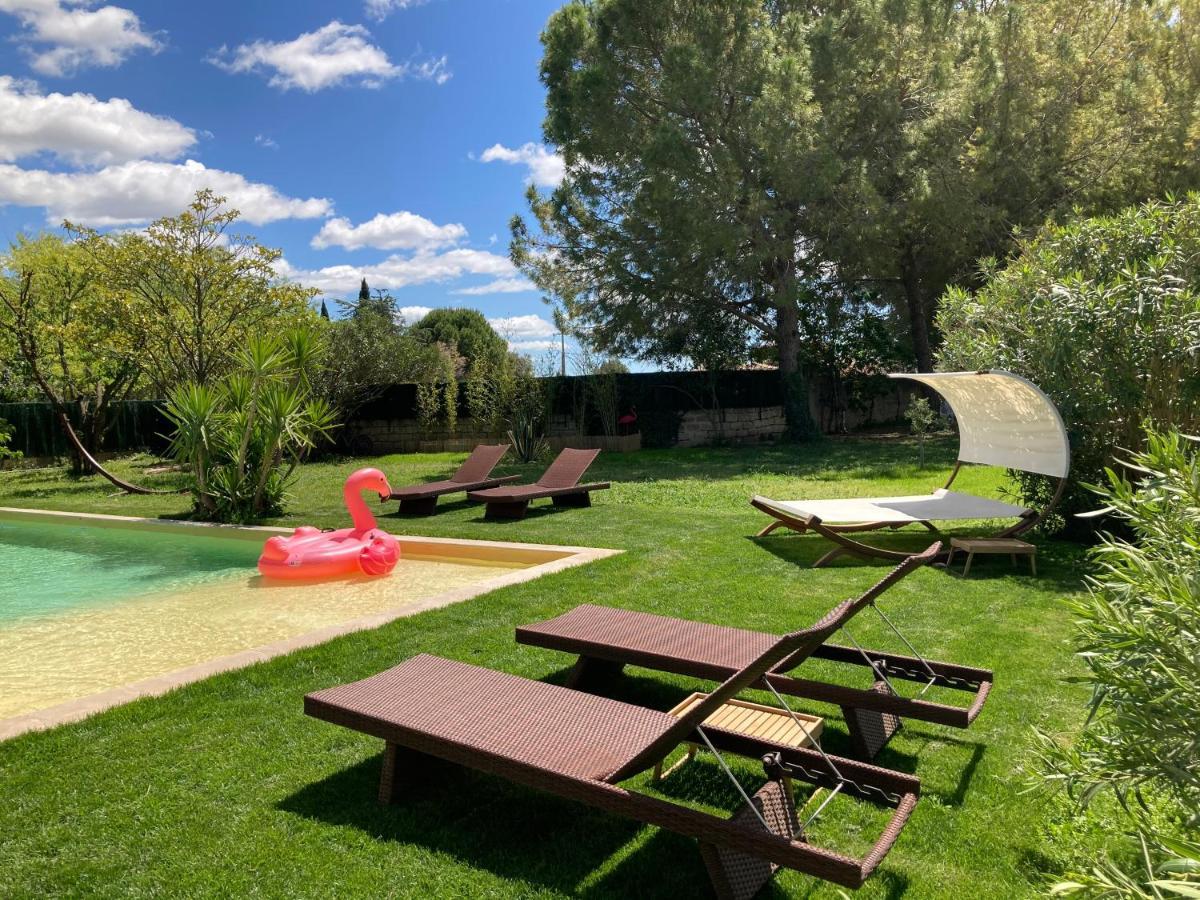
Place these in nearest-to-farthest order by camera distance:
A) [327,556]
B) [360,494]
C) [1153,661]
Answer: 1. [1153,661]
2. [327,556]
3. [360,494]

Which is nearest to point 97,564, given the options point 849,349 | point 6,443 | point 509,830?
point 509,830

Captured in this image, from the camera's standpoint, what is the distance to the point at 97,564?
8938 mm

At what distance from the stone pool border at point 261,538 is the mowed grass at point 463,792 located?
0.13 metres

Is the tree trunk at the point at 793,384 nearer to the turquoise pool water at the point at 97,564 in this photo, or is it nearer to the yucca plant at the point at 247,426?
the yucca plant at the point at 247,426

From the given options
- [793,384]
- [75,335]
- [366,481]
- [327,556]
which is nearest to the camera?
[327,556]

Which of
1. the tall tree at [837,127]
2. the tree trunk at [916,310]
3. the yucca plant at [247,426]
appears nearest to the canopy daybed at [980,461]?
the yucca plant at [247,426]

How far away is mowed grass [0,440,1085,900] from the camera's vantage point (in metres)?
2.65

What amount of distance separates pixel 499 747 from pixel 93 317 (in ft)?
55.0

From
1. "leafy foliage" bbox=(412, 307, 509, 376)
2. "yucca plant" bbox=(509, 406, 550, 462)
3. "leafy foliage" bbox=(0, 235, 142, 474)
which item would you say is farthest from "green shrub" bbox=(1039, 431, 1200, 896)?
"leafy foliage" bbox=(412, 307, 509, 376)

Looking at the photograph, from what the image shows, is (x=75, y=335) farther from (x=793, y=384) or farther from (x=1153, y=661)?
(x=1153, y=661)

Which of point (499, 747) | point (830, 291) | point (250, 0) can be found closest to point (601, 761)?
point (499, 747)

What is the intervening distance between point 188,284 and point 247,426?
7.30 m

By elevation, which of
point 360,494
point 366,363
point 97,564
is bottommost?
point 97,564

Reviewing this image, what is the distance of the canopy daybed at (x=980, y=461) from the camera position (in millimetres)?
6918
